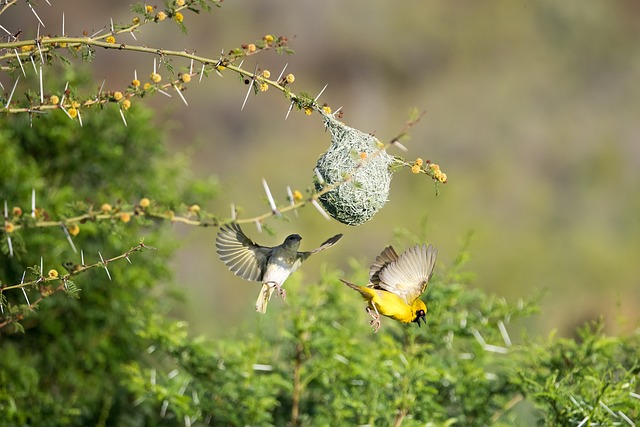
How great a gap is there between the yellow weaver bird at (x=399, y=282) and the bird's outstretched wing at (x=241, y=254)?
0.32 metres

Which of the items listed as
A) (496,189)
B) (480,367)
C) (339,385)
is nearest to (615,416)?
(480,367)

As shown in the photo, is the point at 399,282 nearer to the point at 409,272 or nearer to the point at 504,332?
the point at 409,272

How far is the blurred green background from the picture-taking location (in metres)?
12.9

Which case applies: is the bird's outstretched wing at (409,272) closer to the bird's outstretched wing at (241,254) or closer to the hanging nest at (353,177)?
the hanging nest at (353,177)

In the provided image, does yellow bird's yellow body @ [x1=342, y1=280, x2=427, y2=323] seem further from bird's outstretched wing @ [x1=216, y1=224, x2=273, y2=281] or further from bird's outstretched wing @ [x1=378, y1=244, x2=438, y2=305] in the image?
bird's outstretched wing @ [x1=216, y1=224, x2=273, y2=281]

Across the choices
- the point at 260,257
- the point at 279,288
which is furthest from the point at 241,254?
the point at 279,288

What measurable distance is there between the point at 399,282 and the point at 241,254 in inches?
20.9

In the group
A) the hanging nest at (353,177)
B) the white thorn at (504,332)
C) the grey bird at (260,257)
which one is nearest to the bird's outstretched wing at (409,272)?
the hanging nest at (353,177)

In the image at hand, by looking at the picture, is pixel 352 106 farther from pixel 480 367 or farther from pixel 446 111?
pixel 480 367

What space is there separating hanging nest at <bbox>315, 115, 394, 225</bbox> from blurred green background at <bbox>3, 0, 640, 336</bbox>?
8978 millimetres

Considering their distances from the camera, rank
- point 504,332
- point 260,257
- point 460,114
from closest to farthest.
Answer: point 260,257
point 504,332
point 460,114

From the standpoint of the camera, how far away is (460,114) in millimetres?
15516

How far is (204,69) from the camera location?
243 centimetres

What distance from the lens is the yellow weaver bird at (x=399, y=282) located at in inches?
112
